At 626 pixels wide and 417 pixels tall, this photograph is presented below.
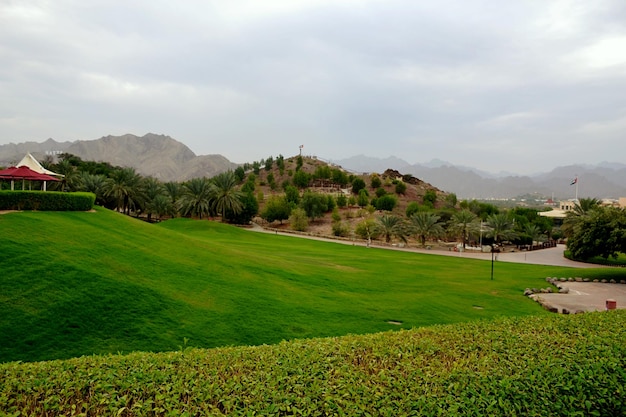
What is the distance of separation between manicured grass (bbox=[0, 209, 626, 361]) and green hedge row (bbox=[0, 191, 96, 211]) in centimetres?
Answer: 112

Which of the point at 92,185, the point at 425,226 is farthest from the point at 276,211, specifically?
the point at 92,185

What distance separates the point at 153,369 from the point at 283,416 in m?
1.86

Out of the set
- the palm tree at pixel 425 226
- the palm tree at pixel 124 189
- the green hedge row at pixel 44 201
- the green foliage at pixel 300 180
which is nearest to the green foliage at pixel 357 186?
the green foliage at pixel 300 180

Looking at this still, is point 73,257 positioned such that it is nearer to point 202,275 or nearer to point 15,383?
point 202,275

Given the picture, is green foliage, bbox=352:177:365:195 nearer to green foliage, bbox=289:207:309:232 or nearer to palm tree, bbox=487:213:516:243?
green foliage, bbox=289:207:309:232

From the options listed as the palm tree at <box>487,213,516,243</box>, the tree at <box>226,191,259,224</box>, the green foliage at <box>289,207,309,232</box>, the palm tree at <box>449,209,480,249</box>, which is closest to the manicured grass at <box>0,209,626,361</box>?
the palm tree at <box>449,209,480,249</box>

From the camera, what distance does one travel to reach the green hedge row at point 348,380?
4352 millimetres

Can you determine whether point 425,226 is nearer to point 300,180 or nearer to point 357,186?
point 357,186

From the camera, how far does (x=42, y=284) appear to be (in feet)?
38.2

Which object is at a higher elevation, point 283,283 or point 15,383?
point 15,383

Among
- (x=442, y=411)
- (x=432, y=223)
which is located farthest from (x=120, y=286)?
(x=432, y=223)

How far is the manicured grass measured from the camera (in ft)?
34.3

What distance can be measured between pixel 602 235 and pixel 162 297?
3443 centimetres

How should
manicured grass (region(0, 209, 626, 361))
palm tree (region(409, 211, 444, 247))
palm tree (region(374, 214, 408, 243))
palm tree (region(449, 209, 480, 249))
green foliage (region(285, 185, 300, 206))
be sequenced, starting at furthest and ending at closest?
green foliage (region(285, 185, 300, 206)), palm tree (region(374, 214, 408, 243)), palm tree (region(449, 209, 480, 249)), palm tree (region(409, 211, 444, 247)), manicured grass (region(0, 209, 626, 361))
